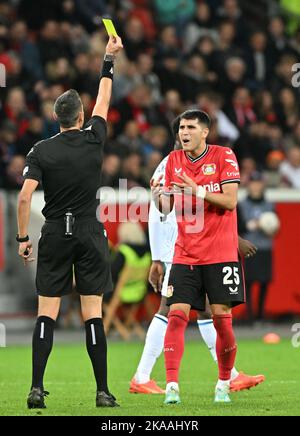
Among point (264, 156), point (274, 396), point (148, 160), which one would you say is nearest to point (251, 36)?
point (264, 156)

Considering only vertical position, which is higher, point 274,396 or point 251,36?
point 251,36

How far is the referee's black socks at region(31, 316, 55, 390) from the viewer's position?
1030 cm

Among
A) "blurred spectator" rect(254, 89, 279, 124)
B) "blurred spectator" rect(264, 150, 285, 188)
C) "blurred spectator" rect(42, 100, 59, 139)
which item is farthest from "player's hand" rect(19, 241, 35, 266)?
"blurred spectator" rect(254, 89, 279, 124)

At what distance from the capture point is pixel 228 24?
2511 centimetres

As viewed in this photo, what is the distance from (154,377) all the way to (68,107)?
4.24 metres

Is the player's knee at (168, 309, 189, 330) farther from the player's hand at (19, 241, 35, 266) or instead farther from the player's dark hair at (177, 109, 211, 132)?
the player's dark hair at (177, 109, 211, 132)

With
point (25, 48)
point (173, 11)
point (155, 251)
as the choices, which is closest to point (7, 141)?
point (25, 48)

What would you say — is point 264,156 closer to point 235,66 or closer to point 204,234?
point 235,66

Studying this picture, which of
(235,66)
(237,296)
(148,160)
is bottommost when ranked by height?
(237,296)

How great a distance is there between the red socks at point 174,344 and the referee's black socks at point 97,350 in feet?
1.72

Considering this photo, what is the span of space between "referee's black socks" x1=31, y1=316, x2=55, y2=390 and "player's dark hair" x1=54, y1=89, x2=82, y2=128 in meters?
1.59

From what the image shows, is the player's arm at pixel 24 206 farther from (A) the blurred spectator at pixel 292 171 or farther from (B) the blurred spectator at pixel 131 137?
(A) the blurred spectator at pixel 292 171
